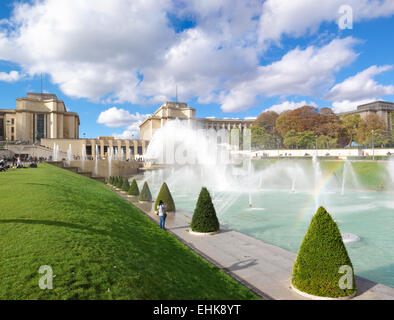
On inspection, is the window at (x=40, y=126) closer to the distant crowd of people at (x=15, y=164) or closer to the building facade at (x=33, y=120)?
the building facade at (x=33, y=120)

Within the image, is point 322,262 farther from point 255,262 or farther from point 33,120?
point 33,120

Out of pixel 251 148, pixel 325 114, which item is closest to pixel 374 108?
pixel 325 114

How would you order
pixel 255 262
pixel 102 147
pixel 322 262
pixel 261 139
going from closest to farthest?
1. pixel 322 262
2. pixel 255 262
3. pixel 261 139
4. pixel 102 147

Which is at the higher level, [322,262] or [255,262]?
[322,262]

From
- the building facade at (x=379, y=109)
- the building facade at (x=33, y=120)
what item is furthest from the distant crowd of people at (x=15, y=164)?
the building facade at (x=379, y=109)

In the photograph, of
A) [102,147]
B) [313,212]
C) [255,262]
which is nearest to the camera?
[255,262]

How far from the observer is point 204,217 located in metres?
12.2

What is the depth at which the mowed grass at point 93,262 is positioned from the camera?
533cm

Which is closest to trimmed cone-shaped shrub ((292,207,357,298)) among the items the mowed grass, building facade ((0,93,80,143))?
the mowed grass

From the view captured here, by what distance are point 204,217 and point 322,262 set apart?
6.35 m

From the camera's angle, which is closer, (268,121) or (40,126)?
(268,121)

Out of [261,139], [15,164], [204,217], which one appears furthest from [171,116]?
[204,217]
